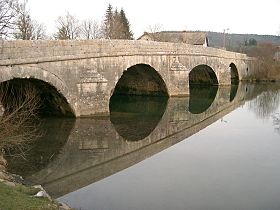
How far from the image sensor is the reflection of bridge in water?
344 inches

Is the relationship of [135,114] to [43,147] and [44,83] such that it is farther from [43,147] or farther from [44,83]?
[43,147]

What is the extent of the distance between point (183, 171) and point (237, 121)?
7.61 meters

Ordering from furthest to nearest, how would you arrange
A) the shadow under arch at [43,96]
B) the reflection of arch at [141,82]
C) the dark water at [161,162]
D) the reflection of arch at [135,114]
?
the reflection of arch at [141,82] → the shadow under arch at [43,96] → the reflection of arch at [135,114] → the dark water at [161,162]

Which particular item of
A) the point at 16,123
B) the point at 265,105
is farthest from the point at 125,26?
the point at 16,123

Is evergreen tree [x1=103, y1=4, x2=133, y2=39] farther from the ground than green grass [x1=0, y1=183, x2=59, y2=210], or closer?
farther from the ground

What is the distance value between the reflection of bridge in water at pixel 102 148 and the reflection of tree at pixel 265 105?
2.18 metres

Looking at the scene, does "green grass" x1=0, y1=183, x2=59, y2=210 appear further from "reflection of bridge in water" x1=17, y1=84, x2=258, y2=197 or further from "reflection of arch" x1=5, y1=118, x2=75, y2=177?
"reflection of arch" x1=5, y1=118, x2=75, y2=177

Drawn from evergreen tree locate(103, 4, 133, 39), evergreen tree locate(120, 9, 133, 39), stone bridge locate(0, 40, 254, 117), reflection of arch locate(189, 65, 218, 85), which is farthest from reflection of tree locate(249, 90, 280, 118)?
evergreen tree locate(120, 9, 133, 39)

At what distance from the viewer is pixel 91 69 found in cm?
1498

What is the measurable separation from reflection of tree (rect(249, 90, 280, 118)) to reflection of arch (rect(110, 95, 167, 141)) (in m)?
4.52

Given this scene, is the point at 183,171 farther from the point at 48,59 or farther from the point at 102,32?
the point at 102,32

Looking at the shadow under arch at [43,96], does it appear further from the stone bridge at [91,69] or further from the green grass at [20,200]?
the green grass at [20,200]

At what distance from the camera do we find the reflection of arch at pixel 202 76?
30.8m

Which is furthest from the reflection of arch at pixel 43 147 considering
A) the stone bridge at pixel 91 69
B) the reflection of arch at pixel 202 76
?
the reflection of arch at pixel 202 76
